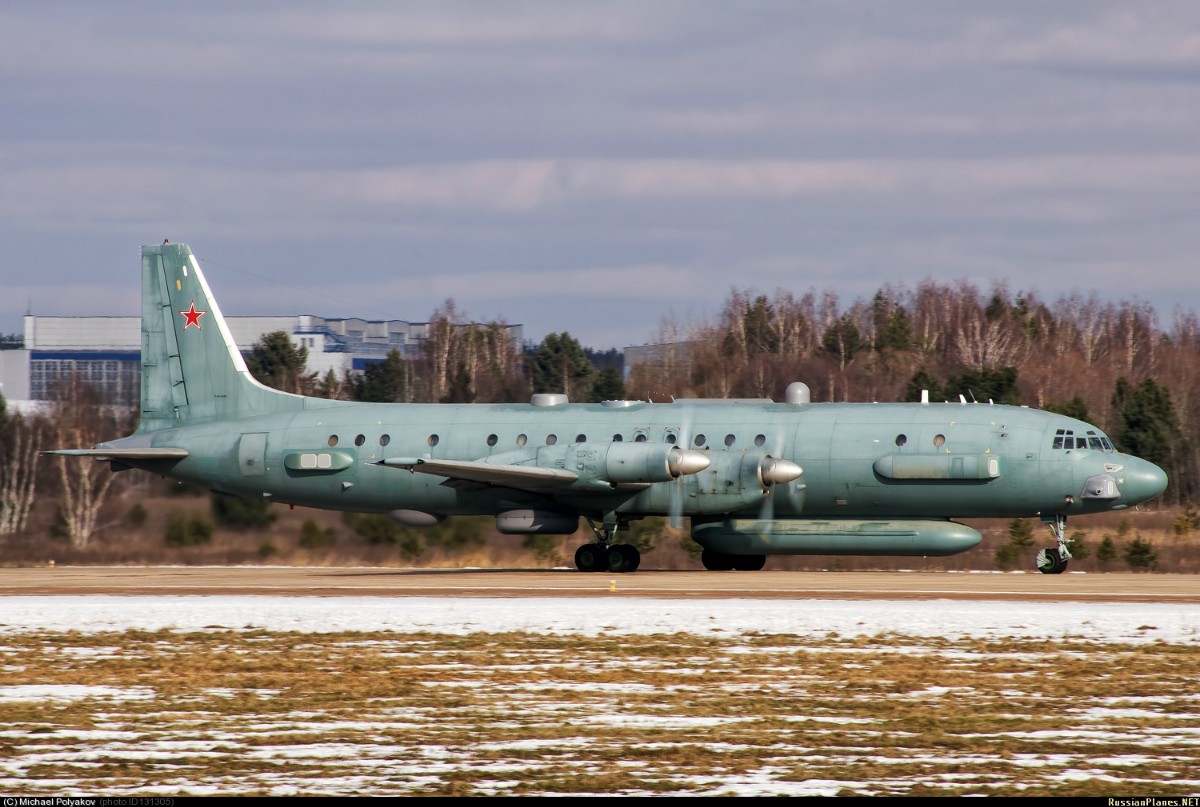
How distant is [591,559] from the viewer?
36438 millimetres

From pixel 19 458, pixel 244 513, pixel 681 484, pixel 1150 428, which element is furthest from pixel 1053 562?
pixel 19 458

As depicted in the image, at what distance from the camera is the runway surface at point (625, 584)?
1100 inches

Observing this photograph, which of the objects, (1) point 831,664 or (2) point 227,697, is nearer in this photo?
(2) point 227,697

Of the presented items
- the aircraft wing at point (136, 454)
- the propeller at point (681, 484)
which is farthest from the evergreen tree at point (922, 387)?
the aircraft wing at point (136, 454)

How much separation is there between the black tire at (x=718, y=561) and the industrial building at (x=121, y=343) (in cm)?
6713

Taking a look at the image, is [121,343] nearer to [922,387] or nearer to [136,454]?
[922,387]

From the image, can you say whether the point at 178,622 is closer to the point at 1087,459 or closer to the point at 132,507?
the point at 1087,459

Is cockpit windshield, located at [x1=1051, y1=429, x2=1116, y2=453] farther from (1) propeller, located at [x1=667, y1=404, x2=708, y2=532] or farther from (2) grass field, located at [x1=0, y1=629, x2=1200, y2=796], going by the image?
(2) grass field, located at [x1=0, y1=629, x2=1200, y2=796]

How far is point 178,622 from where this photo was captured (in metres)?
24.4

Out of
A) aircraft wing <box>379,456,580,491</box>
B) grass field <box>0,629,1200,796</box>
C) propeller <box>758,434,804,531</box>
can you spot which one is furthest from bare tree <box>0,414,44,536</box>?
grass field <box>0,629,1200,796</box>

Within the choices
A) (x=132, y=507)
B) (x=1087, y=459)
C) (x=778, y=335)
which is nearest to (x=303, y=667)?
(x=1087, y=459)

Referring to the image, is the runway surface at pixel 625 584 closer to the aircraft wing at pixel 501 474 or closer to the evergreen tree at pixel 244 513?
the aircraft wing at pixel 501 474

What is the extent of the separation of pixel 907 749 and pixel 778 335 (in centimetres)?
9503

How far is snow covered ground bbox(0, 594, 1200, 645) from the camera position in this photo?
22375 millimetres
